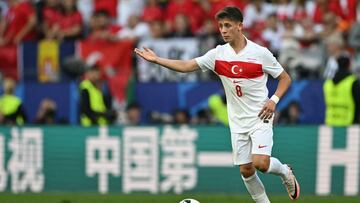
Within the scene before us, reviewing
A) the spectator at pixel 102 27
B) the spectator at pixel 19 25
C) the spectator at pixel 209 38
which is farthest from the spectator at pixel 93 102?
the spectator at pixel 19 25

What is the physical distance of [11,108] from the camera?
17.9 m

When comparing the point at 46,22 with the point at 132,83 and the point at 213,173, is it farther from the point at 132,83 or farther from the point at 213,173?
the point at 213,173

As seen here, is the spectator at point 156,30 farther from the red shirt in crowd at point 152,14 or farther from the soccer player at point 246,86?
the soccer player at point 246,86

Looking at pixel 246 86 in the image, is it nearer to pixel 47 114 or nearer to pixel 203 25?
pixel 47 114

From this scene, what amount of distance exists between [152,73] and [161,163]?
2956mm

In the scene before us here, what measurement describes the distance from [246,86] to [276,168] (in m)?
0.93

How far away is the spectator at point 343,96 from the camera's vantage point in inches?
601

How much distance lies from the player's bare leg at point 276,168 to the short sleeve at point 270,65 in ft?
2.91

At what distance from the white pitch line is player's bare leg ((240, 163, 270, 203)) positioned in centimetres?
456

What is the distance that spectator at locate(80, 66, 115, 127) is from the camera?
15.8 metres

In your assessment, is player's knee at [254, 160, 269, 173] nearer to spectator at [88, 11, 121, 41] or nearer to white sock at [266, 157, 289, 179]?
white sock at [266, 157, 289, 179]

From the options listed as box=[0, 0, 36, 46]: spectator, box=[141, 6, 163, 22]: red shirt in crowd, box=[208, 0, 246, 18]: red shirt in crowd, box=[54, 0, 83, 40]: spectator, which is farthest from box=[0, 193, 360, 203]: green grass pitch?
box=[0, 0, 36, 46]: spectator

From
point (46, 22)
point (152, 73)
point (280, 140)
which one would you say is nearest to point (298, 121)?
point (280, 140)

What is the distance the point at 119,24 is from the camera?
19.4 metres
